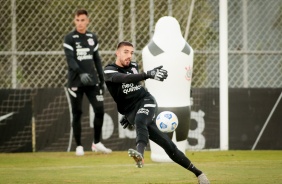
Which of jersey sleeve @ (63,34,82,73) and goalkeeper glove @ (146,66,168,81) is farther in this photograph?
jersey sleeve @ (63,34,82,73)

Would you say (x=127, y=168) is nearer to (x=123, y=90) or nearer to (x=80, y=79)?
(x=123, y=90)

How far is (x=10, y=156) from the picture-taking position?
1225cm

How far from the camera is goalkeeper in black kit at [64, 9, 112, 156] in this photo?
39.5 feet

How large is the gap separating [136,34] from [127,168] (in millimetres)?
3668

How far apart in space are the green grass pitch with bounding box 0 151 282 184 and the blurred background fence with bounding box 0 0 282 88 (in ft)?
4.94

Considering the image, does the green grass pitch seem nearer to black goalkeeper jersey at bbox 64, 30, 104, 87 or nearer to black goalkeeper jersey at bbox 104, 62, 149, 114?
black goalkeeper jersey at bbox 104, 62, 149, 114

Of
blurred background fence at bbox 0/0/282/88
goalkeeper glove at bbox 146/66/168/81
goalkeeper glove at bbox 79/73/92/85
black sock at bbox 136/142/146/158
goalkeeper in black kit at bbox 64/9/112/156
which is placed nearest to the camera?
goalkeeper glove at bbox 146/66/168/81

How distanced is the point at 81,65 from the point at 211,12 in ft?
8.79

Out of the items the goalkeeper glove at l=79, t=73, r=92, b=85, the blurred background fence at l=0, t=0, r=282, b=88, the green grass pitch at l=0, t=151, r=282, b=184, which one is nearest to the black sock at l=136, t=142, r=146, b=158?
the green grass pitch at l=0, t=151, r=282, b=184

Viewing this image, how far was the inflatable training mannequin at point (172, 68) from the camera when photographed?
10586 mm

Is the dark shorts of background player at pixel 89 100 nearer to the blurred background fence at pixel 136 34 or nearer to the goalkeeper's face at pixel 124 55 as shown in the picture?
the blurred background fence at pixel 136 34

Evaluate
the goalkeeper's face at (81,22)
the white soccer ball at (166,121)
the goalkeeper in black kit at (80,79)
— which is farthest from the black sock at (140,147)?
the goalkeeper's face at (81,22)


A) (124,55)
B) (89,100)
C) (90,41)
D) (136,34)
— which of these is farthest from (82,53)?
(124,55)

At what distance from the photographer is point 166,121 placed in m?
9.95
